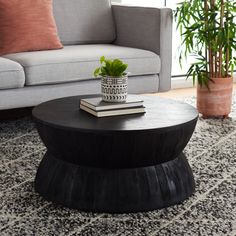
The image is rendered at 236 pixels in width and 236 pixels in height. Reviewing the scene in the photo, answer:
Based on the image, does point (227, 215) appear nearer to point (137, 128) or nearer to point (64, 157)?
point (137, 128)

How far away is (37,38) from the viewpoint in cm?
369

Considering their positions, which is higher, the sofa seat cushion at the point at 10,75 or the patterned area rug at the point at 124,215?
the sofa seat cushion at the point at 10,75

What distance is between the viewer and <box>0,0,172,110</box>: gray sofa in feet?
11.0

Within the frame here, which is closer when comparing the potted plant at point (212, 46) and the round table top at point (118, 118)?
the round table top at point (118, 118)

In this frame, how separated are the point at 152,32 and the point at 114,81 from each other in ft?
4.81

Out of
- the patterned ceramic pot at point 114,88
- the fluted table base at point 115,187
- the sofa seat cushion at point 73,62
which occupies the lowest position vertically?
the fluted table base at point 115,187

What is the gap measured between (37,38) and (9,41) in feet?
0.61

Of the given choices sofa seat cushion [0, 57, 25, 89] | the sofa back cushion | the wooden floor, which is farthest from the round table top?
the wooden floor

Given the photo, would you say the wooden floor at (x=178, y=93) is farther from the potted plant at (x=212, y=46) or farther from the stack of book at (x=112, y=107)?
the stack of book at (x=112, y=107)

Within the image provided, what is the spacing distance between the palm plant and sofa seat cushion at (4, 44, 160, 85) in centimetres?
30

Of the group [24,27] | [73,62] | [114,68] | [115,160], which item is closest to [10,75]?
[73,62]

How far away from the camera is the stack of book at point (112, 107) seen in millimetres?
2418

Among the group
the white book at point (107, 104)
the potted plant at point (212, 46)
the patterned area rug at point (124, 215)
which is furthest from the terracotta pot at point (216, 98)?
the white book at point (107, 104)

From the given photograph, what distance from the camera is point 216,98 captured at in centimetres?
390
